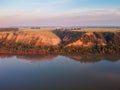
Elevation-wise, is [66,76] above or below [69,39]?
below

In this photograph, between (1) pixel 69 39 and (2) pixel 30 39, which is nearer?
(1) pixel 69 39

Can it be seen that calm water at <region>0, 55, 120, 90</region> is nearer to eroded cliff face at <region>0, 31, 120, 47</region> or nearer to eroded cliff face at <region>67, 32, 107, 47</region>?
eroded cliff face at <region>67, 32, 107, 47</region>

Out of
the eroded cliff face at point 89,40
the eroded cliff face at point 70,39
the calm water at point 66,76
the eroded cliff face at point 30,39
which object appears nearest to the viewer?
the calm water at point 66,76

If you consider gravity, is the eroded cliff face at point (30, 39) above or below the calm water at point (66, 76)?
above

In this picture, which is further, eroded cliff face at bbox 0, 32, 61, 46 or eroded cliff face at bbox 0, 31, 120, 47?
eroded cliff face at bbox 0, 32, 61, 46

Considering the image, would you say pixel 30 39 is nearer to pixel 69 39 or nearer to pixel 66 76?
pixel 69 39

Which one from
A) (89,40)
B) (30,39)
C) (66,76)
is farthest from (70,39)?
(66,76)

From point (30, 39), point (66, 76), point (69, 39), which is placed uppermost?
point (69, 39)

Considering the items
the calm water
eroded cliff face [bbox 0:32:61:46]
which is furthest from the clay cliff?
the calm water

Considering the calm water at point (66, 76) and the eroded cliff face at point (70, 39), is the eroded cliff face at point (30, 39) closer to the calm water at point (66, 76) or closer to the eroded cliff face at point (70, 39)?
the eroded cliff face at point (70, 39)

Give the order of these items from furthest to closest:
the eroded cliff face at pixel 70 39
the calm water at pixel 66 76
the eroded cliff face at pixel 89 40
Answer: the eroded cliff face at pixel 70 39
the eroded cliff face at pixel 89 40
the calm water at pixel 66 76

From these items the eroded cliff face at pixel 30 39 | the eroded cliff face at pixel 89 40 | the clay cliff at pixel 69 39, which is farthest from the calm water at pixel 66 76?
the eroded cliff face at pixel 30 39
